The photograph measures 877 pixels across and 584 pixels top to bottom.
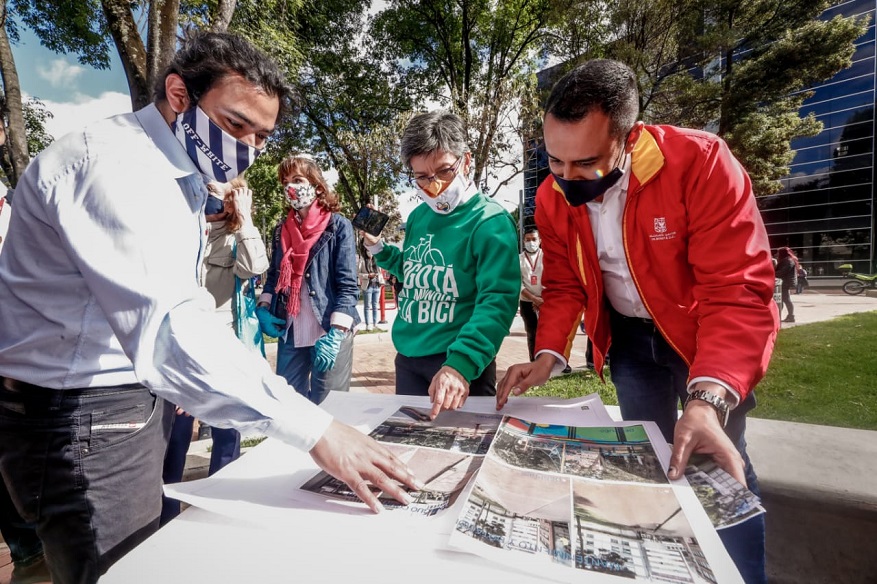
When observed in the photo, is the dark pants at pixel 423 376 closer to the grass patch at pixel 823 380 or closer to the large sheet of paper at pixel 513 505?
the large sheet of paper at pixel 513 505

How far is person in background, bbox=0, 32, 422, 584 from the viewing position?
78 centimetres

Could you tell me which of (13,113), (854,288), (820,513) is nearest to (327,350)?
(820,513)

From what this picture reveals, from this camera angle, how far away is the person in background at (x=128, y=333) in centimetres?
78

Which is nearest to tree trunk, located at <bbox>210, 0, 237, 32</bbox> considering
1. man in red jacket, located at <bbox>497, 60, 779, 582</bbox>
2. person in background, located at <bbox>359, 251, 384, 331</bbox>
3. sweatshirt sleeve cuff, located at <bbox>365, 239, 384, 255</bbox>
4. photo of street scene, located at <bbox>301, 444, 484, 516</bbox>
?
sweatshirt sleeve cuff, located at <bbox>365, 239, 384, 255</bbox>

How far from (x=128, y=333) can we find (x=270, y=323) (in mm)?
2089

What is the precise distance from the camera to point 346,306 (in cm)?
270

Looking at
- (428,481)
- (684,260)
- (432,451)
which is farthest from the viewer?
(684,260)

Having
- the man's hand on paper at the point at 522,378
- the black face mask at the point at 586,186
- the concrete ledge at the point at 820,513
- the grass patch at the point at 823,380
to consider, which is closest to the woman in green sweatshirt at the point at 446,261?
the man's hand on paper at the point at 522,378

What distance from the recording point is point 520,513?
30.7 inches

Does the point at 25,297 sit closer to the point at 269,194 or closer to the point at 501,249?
the point at 501,249

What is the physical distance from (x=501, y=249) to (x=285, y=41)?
8352mm

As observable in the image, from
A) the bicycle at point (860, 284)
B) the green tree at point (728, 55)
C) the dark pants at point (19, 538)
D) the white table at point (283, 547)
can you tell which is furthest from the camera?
the bicycle at point (860, 284)

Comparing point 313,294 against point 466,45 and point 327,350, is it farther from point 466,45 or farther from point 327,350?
point 466,45

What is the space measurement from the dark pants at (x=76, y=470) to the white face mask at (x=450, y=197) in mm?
1078
